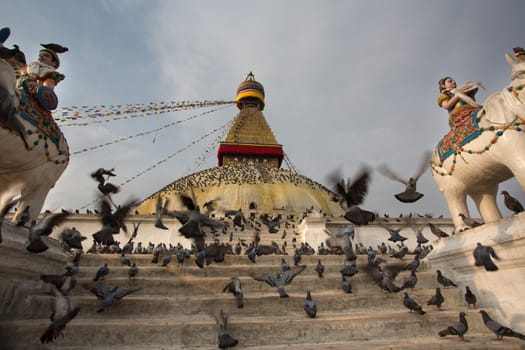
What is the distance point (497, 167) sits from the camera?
4.93 m

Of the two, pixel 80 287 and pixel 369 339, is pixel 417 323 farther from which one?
pixel 80 287

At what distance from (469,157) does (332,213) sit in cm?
1575

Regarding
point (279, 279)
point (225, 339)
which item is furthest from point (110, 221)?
point (225, 339)

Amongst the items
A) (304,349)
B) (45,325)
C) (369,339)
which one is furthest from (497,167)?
(45,325)

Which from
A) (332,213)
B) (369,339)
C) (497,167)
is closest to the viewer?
(369,339)

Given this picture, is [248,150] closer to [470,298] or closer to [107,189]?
[107,189]

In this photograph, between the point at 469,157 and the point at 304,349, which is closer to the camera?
the point at 304,349

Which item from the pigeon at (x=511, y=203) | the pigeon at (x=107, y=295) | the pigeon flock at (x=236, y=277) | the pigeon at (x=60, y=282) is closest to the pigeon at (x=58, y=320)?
the pigeon flock at (x=236, y=277)

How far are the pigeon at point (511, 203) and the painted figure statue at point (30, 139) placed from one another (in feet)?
24.5

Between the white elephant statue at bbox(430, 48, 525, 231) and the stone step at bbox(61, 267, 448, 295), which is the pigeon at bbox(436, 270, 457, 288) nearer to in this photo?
the stone step at bbox(61, 267, 448, 295)

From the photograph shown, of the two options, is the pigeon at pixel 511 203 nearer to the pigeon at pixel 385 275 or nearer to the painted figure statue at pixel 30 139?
the pigeon at pixel 385 275

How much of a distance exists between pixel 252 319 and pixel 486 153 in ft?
14.5

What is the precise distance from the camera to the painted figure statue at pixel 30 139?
4.30 m

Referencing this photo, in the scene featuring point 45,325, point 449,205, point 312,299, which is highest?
point 449,205
